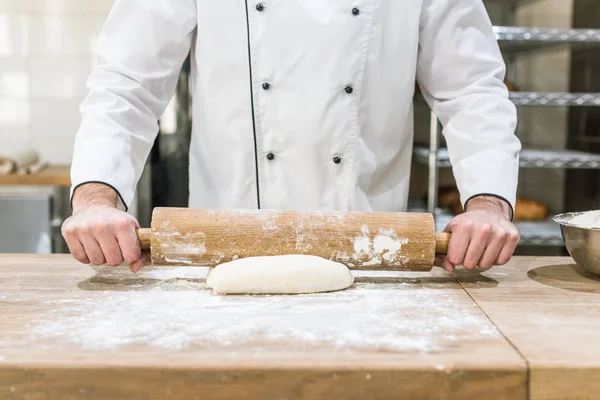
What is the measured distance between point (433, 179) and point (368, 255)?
1.21 meters

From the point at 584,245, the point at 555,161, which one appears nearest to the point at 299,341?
the point at 584,245

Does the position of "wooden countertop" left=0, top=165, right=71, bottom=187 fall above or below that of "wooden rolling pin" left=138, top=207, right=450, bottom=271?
below

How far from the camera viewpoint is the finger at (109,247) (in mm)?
1090

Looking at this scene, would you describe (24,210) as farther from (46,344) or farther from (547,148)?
(547,148)

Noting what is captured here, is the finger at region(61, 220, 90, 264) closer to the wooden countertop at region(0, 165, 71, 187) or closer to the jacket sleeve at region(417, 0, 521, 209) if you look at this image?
the jacket sleeve at region(417, 0, 521, 209)

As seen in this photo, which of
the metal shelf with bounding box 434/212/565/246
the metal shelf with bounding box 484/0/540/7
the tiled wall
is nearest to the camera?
the metal shelf with bounding box 434/212/565/246

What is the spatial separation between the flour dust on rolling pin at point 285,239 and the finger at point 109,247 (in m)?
0.06

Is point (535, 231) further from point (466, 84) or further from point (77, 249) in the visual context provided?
point (77, 249)

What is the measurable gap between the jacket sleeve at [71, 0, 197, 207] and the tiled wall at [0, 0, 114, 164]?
149 centimetres

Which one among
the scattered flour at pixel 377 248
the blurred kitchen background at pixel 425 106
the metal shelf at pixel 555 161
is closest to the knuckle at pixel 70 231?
the scattered flour at pixel 377 248

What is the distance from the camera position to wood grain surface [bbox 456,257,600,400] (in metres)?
0.75

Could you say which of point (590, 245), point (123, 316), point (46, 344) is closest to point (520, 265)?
point (590, 245)

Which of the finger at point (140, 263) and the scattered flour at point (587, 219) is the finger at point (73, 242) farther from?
the scattered flour at point (587, 219)

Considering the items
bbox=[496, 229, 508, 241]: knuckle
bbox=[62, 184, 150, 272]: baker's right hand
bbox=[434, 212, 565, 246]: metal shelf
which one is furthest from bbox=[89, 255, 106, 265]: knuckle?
bbox=[434, 212, 565, 246]: metal shelf
